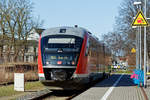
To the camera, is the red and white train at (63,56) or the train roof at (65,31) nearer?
the red and white train at (63,56)

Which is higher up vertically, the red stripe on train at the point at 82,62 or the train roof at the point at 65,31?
the train roof at the point at 65,31

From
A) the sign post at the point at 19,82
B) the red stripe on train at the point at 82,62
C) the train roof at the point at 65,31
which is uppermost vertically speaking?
the train roof at the point at 65,31

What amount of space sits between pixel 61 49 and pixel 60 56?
39 cm

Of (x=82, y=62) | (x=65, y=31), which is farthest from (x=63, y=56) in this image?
(x=65, y=31)

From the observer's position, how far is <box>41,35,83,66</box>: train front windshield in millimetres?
14688

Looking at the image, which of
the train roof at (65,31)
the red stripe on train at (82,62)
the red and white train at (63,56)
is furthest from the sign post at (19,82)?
the red stripe on train at (82,62)

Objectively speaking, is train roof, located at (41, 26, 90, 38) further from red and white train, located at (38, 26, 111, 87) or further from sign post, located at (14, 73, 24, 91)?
sign post, located at (14, 73, 24, 91)

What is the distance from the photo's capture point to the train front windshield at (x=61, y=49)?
48.2 feet

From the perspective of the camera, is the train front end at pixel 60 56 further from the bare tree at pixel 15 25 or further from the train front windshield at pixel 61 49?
the bare tree at pixel 15 25

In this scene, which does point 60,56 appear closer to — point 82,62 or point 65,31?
point 82,62

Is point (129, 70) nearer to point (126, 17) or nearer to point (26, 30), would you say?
point (126, 17)

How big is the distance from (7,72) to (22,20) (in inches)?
578

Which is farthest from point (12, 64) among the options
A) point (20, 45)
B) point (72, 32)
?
point (20, 45)

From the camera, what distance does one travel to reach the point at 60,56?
581 inches
